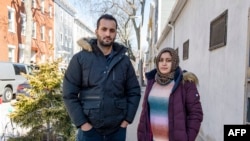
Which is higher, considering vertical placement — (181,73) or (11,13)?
(11,13)

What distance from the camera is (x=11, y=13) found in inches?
778

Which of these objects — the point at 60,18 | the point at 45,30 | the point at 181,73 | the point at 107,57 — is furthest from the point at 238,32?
the point at 60,18

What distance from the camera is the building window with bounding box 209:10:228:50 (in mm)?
4449

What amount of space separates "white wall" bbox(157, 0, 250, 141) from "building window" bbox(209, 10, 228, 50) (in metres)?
0.10

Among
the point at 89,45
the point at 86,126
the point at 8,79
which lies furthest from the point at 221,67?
the point at 8,79

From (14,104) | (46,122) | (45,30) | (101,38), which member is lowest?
(46,122)

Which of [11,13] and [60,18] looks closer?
[11,13]

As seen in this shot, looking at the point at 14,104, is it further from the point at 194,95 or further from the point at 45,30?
the point at 45,30

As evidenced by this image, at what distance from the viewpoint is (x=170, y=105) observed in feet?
8.14

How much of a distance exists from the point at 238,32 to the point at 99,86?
239 centimetres

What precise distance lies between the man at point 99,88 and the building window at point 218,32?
2.53m

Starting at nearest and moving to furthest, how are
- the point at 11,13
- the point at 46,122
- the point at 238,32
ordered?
1. the point at 238,32
2. the point at 46,122
3. the point at 11,13

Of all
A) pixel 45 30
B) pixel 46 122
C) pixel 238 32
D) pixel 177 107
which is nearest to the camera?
pixel 177 107

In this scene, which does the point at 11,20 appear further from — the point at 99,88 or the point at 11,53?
the point at 99,88
